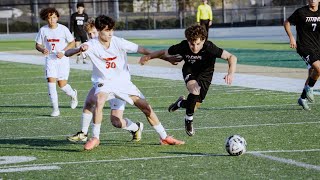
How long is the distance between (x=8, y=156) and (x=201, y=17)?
27.8 meters

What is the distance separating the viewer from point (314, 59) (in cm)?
1475

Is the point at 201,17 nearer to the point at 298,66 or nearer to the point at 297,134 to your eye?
the point at 298,66

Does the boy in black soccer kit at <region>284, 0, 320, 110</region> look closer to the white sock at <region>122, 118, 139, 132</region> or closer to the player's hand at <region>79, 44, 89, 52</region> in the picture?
the white sock at <region>122, 118, 139, 132</region>

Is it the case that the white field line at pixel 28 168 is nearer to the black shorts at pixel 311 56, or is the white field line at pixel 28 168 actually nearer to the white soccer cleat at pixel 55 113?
the white soccer cleat at pixel 55 113

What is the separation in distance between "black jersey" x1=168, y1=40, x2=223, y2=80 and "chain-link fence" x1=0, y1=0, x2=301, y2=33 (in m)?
48.4

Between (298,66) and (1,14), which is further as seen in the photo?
(1,14)

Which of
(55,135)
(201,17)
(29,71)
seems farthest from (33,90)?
(201,17)

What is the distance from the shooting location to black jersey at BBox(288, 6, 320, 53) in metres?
14.8

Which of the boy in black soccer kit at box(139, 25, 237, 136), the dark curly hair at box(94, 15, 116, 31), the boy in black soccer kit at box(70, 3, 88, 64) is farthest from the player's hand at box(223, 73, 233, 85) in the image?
the boy in black soccer kit at box(70, 3, 88, 64)

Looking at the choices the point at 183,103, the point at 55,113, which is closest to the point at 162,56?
the point at 183,103

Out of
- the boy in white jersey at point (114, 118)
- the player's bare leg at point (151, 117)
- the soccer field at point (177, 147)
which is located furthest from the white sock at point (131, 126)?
the player's bare leg at point (151, 117)

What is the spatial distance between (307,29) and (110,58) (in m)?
5.25

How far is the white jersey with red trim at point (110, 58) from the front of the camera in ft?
34.9

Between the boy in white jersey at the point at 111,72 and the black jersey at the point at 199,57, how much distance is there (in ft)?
1.75
